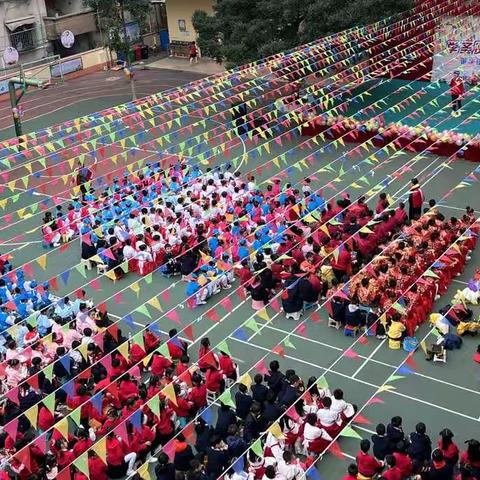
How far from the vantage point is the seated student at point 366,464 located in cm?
1055

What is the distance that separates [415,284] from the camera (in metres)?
15.1

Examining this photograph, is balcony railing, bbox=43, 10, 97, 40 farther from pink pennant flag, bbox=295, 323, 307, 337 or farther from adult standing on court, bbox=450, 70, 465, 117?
pink pennant flag, bbox=295, 323, 307, 337

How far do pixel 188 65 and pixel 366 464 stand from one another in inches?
1262

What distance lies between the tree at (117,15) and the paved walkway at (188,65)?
2.31 meters

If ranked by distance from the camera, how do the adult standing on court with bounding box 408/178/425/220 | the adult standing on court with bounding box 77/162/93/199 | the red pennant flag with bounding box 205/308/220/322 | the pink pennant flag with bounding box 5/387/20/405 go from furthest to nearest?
the adult standing on court with bounding box 77/162/93/199 < the adult standing on court with bounding box 408/178/425/220 < the red pennant flag with bounding box 205/308/220/322 < the pink pennant flag with bounding box 5/387/20/405

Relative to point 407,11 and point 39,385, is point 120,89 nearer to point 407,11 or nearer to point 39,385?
point 407,11

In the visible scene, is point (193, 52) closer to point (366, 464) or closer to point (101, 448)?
point (101, 448)

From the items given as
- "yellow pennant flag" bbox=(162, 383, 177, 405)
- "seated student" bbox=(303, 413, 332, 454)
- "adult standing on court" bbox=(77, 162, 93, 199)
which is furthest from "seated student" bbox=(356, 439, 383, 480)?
"adult standing on court" bbox=(77, 162, 93, 199)

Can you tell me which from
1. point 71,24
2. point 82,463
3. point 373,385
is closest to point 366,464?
point 373,385

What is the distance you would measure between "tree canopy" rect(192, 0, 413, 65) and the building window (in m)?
14.2

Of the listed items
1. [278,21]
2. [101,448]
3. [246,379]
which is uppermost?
[278,21]

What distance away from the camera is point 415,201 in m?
18.7

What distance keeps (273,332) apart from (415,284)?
10.0 ft

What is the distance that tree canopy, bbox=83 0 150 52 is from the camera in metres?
34.6
